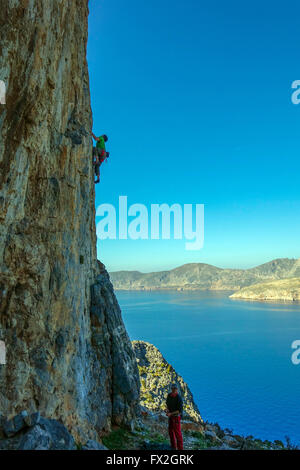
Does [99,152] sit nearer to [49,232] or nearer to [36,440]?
[49,232]

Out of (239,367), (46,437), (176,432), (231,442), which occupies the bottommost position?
(239,367)

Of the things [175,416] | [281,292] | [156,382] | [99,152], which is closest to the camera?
[175,416]

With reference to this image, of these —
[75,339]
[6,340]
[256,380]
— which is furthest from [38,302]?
[256,380]

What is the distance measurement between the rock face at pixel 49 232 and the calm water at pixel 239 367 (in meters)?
33.3

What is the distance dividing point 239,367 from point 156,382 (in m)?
35.4

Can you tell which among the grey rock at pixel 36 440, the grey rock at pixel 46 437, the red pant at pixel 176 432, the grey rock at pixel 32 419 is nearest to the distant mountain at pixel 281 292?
the red pant at pixel 176 432

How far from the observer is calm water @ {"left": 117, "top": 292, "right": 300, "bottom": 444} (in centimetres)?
4041

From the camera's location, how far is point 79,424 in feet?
32.3

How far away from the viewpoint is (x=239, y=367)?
59.3 m

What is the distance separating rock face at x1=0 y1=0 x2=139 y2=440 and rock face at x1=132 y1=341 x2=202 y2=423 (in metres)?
15.1

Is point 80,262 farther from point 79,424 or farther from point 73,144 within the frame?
point 79,424

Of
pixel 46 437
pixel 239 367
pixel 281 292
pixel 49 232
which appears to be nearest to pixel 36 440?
pixel 46 437

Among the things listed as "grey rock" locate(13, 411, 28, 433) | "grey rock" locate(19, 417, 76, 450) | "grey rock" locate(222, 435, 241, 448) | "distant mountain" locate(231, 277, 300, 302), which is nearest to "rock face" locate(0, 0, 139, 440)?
"grey rock" locate(13, 411, 28, 433)

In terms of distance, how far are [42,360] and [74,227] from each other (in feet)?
14.9
